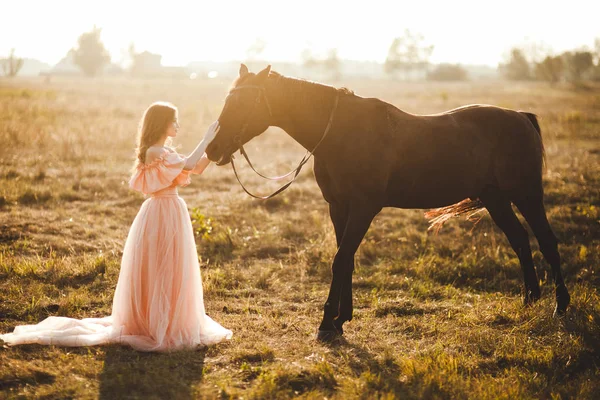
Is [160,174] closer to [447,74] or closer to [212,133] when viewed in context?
[212,133]

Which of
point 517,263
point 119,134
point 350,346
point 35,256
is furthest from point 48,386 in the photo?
point 119,134

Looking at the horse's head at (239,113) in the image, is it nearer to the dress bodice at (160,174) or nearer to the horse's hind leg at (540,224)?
the dress bodice at (160,174)

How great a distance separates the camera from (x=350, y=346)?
15.7 ft

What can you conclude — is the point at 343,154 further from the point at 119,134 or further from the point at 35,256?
the point at 119,134

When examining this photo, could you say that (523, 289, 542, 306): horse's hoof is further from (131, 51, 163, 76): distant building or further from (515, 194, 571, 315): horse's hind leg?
(131, 51, 163, 76): distant building

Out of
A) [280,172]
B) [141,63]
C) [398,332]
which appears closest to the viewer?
[398,332]

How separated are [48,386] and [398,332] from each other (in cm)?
317

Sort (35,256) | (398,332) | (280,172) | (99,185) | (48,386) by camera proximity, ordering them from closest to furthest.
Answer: (48,386), (398,332), (35,256), (99,185), (280,172)

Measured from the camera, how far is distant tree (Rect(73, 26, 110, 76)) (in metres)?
97.8

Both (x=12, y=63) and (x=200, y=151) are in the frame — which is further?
(x=12, y=63)

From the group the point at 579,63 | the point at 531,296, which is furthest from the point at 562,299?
the point at 579,63

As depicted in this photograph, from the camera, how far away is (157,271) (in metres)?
4.63

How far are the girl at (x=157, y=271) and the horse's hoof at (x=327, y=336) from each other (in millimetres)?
842

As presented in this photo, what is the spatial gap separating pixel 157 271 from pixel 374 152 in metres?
2.26
